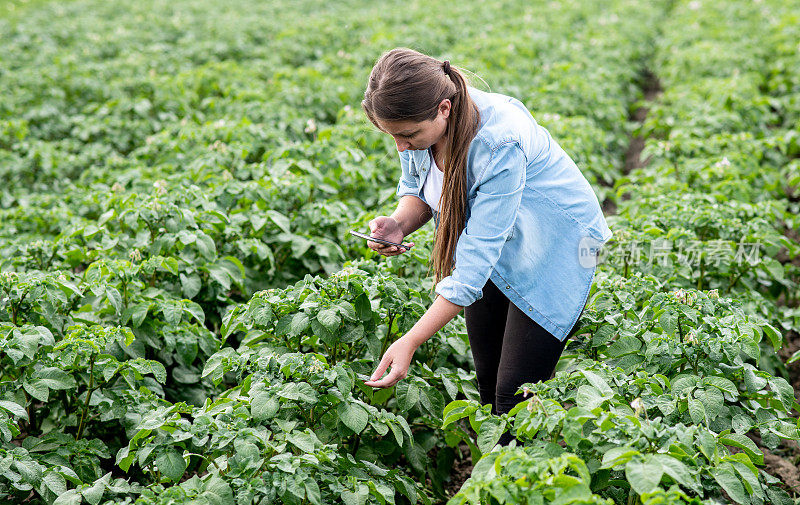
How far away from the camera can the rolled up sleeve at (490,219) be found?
190cm

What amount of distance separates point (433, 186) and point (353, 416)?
0.73 m

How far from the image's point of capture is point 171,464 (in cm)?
193

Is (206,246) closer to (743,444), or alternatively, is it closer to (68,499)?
(68,499)

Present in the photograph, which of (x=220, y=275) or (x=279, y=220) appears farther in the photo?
(x=279, y=220)

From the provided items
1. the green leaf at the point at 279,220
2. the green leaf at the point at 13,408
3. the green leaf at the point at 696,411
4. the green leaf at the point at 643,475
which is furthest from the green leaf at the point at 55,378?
the green leaf at the point at 696,411

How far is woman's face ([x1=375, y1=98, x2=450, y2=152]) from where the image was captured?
190 cm

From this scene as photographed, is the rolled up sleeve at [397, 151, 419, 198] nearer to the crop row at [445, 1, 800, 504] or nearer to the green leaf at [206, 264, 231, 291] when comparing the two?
the crop row at [445, 1, 800, 504]

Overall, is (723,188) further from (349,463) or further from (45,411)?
(45,411)

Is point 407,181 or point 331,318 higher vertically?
point 407,181

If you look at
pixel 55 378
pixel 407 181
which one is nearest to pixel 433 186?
pixel 407 181

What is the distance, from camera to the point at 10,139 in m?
5.53

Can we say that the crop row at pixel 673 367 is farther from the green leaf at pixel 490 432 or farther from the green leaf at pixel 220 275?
the green leaf at pixel 220 275

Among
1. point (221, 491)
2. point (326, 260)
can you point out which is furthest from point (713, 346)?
point (326, 260)

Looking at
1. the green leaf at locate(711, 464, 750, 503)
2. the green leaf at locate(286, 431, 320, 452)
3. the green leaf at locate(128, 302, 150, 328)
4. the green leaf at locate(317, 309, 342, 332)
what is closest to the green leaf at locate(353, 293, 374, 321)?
the green leaf at locate(317, 309, 342, 332)
